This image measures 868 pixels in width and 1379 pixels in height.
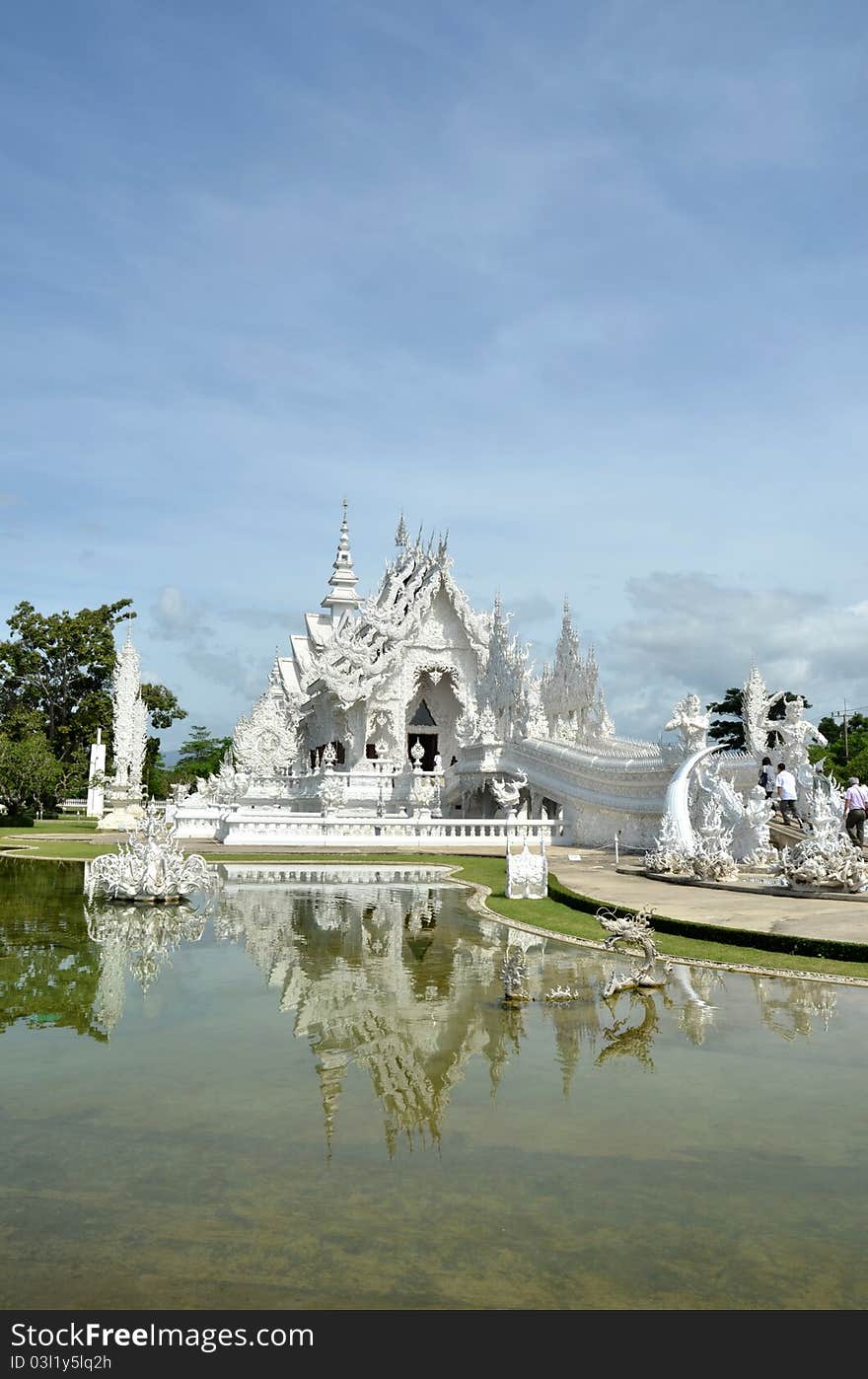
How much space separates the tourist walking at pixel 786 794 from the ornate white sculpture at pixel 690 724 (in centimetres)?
176

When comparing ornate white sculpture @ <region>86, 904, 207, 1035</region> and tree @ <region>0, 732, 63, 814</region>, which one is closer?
ornate white sculpture @ <region>86, 904, 207, 1035</region>

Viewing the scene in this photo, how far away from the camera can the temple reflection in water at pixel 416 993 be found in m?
6.79

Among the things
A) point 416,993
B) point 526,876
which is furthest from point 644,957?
point 526,876

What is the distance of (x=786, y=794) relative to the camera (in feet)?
69.9

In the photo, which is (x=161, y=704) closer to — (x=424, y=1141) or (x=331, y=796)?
(x=331, y=796)

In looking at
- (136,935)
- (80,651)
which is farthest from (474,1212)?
(80,651)

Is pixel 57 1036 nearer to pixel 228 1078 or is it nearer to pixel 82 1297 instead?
pixel 228 1078

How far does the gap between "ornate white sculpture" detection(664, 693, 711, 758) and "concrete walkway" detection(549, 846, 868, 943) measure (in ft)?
14.6

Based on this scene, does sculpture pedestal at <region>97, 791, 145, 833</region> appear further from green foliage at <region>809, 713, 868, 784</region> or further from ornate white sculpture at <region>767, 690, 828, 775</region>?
green foliage at <region>809, 713, 868, 784</region>

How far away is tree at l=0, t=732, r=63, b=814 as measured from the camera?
41250 mm

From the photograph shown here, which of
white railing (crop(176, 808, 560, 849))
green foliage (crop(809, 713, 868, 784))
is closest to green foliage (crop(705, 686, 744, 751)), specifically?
green foliage (crop(809, 713, 868, 784))

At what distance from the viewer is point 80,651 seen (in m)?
56.5

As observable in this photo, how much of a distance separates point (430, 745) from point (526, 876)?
30.0 meters
